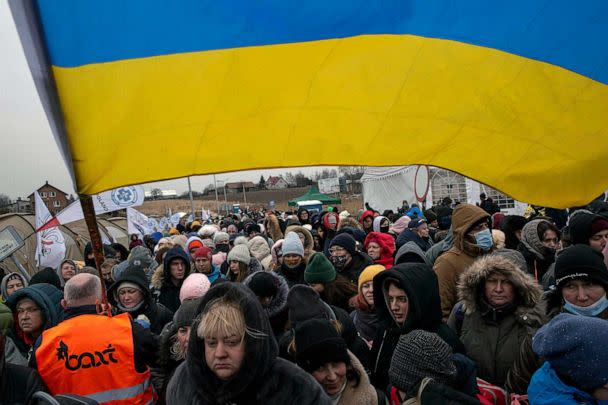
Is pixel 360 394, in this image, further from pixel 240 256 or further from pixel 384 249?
pixel 384 249

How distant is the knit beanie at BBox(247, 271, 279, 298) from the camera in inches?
141

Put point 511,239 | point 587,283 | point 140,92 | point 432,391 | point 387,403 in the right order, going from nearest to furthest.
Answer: point 432,391, point 140,92, point 387,403, point 587,283, point 511,239

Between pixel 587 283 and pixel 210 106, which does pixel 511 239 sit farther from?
pixel 210 106

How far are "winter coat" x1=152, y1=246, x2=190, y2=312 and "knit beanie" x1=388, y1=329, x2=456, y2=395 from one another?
153 inches

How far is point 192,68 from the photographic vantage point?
257cm

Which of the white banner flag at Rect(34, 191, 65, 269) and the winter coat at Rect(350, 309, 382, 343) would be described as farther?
the white banner flag at Rect(34, 191, 65, 269)

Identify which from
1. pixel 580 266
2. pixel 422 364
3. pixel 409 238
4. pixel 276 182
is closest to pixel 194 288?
pixel 422 364

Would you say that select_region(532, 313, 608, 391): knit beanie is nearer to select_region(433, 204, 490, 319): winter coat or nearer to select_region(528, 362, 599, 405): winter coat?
select_region(528, 362, 599, 405): winter coat

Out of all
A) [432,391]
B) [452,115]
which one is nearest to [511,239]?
[452,115]

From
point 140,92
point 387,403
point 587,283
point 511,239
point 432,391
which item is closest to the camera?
point 432,391

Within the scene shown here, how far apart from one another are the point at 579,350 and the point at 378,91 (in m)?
1.69

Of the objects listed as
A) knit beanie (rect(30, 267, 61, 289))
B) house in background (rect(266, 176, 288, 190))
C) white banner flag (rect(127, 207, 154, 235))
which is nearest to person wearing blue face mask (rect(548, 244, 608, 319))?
knit beanie (rect(30, 267, 61, 289))

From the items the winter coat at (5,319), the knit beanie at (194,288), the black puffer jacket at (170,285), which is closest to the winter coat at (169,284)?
the black puffer jacket at (170,285)

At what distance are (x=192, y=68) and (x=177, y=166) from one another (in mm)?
547
